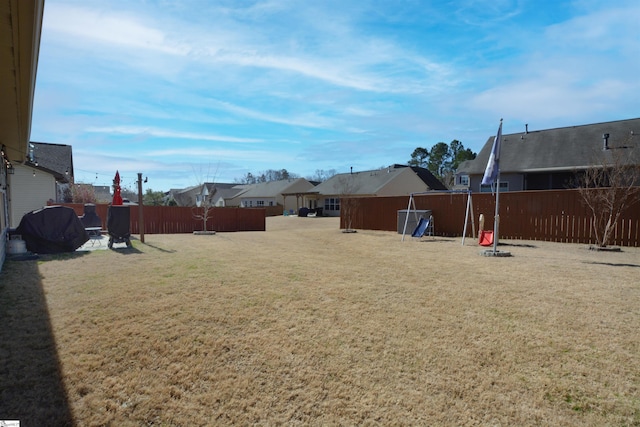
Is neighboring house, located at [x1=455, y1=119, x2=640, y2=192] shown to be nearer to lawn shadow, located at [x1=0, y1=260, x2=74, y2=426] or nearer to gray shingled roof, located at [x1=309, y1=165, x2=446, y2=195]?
gray shingled roof, located at [x1=309, y1=165, x2=446, y2=195]

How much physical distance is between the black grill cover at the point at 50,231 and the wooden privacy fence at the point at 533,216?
12.7 metres

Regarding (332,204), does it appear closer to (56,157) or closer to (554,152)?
(554,152)

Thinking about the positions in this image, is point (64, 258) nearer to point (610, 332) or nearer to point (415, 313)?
point (415, 313)

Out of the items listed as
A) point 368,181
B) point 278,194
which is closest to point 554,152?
point 368,181

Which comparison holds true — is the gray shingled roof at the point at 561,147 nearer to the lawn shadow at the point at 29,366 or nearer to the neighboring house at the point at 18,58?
the neighboring house at the point at 18,58

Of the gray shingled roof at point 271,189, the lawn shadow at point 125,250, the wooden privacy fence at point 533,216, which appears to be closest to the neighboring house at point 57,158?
the lawn shadow at point 125,250

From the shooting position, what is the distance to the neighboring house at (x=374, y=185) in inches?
1436

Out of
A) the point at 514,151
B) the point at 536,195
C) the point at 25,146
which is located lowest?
the point at 536,195

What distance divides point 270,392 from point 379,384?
0.99 meters

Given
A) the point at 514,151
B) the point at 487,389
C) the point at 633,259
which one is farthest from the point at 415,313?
the point at 514,151

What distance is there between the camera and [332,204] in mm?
40625

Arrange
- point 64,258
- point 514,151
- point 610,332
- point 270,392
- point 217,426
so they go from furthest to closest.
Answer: point 514,151 < point 64,258 < point 610,332 < point 270,392 < point 217,426

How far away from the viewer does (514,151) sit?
23.5 meters

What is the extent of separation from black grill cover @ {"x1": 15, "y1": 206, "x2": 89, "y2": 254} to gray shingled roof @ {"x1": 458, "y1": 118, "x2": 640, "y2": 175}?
2192cm
